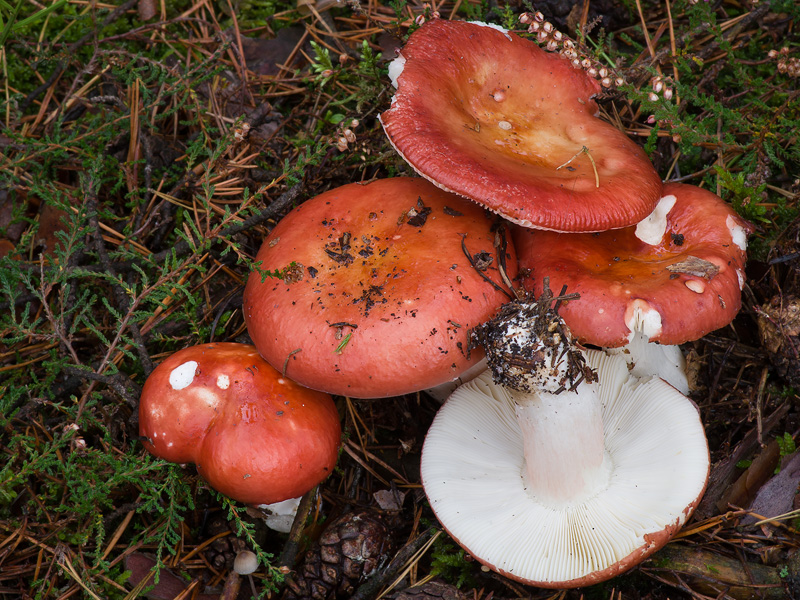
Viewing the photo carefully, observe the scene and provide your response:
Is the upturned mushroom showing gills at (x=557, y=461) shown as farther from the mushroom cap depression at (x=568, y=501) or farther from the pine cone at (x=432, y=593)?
the pine cone at (x=432, y=593)

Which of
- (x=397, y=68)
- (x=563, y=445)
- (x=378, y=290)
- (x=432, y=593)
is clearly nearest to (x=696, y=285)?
(x=563, y=445)

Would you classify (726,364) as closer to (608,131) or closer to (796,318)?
(796,318)

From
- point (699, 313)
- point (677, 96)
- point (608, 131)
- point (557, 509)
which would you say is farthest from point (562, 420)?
point (677, 96)

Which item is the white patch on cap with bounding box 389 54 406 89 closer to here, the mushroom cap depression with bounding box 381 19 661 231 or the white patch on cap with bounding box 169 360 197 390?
the mushroom cap depression with bounding box 381 19 661 231

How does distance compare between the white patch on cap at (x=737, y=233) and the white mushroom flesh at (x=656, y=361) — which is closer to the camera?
the white patch on cap at (x=737, y=233)

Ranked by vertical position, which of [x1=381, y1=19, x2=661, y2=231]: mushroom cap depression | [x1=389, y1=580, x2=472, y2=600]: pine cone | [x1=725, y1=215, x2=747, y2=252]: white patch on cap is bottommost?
[x1=389, y1=580, x2=472, y2=600]: pine cone

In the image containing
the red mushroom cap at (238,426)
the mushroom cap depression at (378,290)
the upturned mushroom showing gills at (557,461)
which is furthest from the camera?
the red mushroom cap at (238,426)

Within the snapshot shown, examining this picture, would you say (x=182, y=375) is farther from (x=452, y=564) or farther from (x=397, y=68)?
(x=397, y=68)

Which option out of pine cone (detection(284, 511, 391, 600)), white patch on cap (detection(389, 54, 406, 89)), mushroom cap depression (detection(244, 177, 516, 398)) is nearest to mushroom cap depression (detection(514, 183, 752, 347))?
mushroom cap depression (detection(244, 177, 516, 398))

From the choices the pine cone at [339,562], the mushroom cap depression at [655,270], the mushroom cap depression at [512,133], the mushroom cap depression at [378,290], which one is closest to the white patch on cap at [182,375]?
the mushroom cap depression at [378,290]
